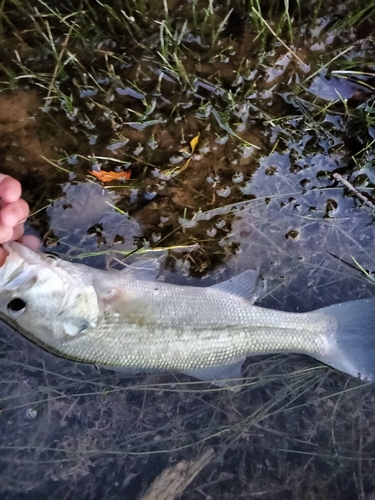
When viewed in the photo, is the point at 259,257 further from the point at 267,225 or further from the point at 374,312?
the point at 374,312

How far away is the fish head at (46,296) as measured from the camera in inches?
90.7

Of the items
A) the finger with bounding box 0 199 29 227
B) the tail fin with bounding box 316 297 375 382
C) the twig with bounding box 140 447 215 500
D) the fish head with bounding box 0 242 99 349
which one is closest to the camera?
the fish head with bounding box 0 242 99 349

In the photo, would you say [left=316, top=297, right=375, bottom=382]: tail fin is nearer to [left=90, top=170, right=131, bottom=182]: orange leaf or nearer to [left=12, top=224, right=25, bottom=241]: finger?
[left=90, top=170, right=131, bottom=182]: orange leaf

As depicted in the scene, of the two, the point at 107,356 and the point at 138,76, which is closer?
the point at 107,356

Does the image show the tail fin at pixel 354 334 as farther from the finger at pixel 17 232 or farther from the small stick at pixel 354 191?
the finger at pixel 17 232

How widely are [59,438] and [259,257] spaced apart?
5.40 ft

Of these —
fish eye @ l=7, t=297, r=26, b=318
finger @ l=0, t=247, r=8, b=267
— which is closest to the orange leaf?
finger @ l=0, t=247, r=8, b=267

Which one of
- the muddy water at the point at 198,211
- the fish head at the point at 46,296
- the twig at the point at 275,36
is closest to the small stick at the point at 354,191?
the muddy water at the point at 198,211

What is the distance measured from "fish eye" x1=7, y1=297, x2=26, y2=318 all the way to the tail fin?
1622mm

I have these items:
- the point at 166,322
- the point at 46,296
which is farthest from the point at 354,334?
the point at 46,296

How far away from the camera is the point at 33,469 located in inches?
110

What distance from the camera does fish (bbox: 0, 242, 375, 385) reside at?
94.3 inches

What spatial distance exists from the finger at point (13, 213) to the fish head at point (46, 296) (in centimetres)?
13

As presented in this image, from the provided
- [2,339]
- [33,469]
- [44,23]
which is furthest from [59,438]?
[44,23]
